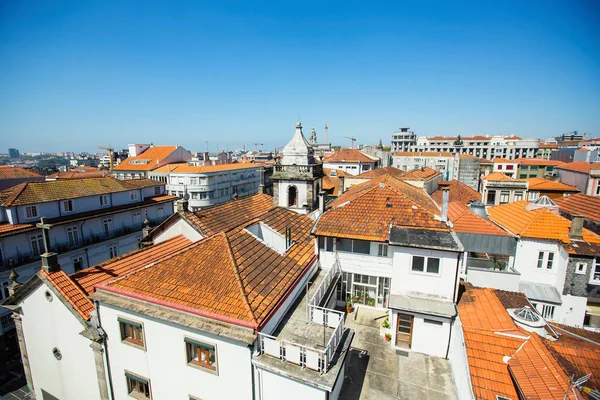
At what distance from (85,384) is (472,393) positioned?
1846cm

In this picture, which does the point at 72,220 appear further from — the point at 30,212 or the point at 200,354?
the point at 200,354

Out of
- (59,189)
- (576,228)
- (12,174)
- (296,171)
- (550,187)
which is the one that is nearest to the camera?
(576,228)

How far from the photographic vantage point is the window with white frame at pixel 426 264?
54.0 ft

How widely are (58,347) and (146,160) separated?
70352mm

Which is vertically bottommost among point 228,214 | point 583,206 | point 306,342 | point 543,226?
point 306,342

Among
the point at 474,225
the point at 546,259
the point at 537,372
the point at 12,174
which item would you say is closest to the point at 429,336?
the point at 537,372

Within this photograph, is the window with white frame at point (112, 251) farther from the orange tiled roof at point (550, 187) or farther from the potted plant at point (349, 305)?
the orange tiled roof at point (550, 187)

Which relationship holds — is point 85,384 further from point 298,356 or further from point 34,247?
point 34,247

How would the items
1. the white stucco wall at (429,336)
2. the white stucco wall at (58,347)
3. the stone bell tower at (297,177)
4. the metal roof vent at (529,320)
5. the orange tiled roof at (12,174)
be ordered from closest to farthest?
the metal roof vent at (529,320), the white stucco wall at (58,347), the white stucco wall at (429,336), the stone bell tower at (297,177), the orange tiled roof at (12,174)

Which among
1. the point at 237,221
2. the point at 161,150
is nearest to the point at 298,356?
the point at 237,221

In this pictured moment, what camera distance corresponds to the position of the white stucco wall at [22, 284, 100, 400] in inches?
564

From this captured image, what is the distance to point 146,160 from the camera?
252 ft

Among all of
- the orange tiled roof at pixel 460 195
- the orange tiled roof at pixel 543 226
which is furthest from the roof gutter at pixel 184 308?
the orange tiled roof at pixel 460 195

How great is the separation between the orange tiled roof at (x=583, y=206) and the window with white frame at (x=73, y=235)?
49.1m
